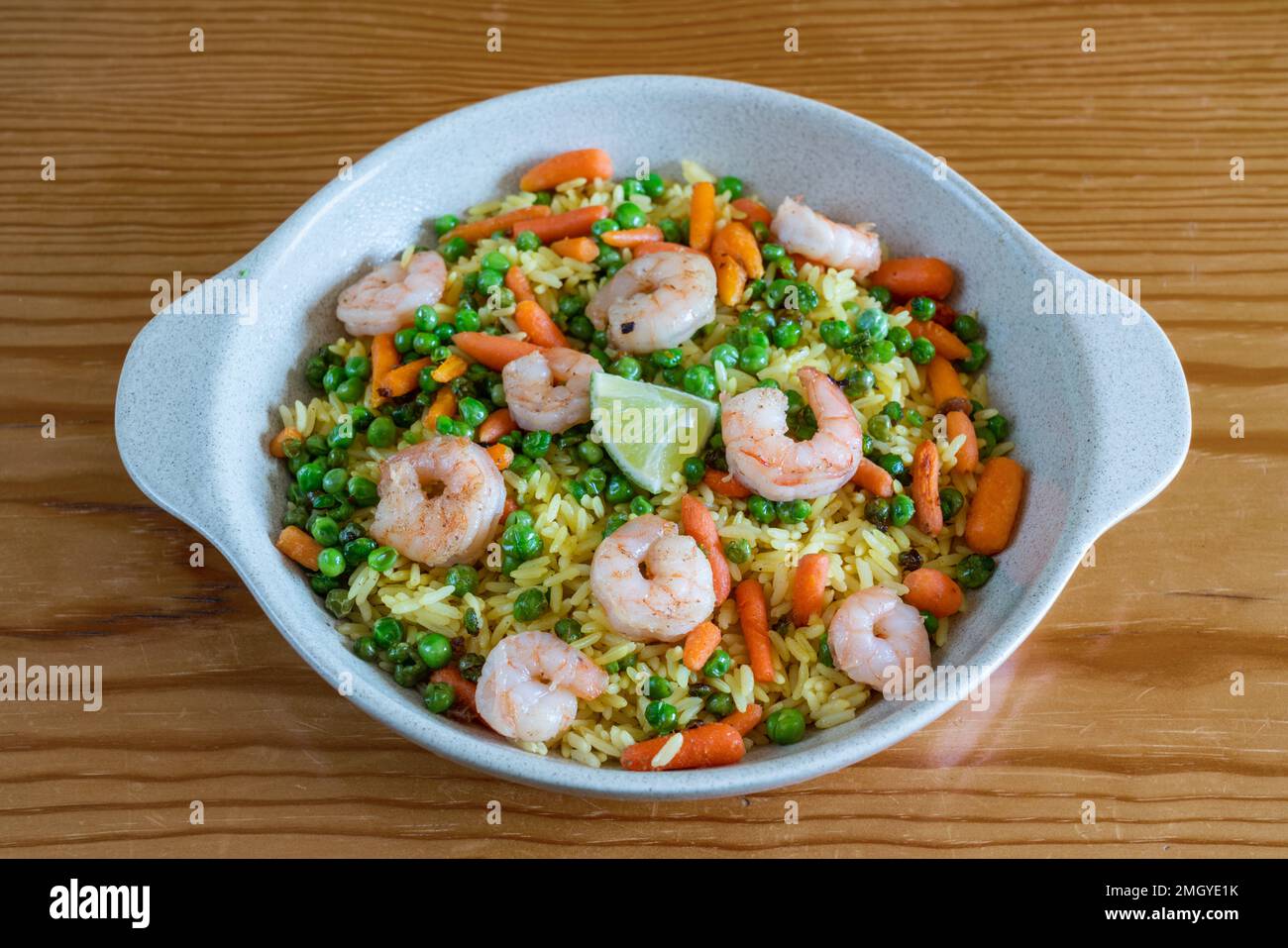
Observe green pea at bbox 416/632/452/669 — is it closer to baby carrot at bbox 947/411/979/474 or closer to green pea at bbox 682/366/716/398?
green pea at bbox 682/366/716/398

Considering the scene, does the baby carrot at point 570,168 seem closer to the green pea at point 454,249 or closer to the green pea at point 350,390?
the green pea at point 454,249

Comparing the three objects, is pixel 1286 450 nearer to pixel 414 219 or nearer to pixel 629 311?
pixel 629 311

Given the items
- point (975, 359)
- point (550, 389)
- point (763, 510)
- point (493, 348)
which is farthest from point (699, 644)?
point (975, 359)

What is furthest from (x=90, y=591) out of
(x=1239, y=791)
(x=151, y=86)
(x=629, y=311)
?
(x=1239, y=791)

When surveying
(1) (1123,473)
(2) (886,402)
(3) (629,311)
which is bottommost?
(1) (1123,473)

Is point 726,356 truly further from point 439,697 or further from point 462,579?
point 439,697
